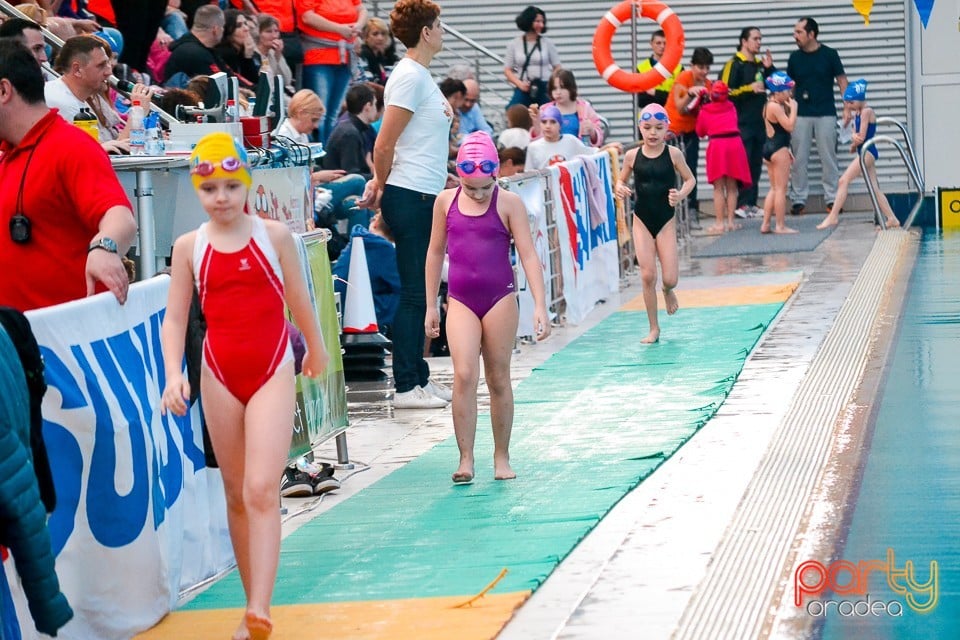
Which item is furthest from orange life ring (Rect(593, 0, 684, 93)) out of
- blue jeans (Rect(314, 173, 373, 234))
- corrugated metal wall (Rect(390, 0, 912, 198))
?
blue jeans (Rect(314, 173, 373, 234))

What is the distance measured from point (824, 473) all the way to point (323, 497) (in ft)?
8.42

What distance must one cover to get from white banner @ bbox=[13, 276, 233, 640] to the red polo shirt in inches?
11.4

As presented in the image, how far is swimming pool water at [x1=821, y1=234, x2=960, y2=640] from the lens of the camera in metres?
5.64

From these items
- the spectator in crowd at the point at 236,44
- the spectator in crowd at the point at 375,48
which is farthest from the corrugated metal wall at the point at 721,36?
the spectator in crowd at the point at 236,44

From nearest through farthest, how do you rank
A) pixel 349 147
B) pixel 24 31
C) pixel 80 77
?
pixel 80 77, pixel 24 31, pixel 349 147

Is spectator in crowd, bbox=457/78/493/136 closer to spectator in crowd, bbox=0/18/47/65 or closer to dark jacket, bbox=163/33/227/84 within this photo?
→ dark jacket, bbox=163/33/227/84

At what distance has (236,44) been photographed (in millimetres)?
15367

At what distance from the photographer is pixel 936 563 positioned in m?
6.32

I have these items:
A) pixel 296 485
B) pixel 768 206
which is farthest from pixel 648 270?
pixel 768 206

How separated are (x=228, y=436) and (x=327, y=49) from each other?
11773 mm

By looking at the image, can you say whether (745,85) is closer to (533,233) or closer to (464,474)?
(533,233)

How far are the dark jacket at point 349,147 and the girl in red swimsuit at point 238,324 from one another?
8583 mm

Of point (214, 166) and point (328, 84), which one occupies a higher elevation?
point (328, 84)

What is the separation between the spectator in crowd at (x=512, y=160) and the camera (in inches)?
620
